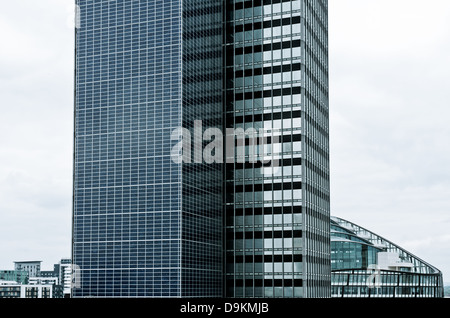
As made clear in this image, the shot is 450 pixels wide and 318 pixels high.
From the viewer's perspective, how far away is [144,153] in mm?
143375

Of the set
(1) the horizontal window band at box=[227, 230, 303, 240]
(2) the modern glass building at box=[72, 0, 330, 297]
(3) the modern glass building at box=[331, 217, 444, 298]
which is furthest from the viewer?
(3) the modern glass building at box=[331, 217, 444, 298]

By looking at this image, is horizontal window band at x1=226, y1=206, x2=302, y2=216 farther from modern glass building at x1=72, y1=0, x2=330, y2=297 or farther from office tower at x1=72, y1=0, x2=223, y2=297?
office tower at x1=72, y1=0, x2=223, y2=297

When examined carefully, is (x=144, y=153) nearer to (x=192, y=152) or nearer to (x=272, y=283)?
(x=192, y=152)

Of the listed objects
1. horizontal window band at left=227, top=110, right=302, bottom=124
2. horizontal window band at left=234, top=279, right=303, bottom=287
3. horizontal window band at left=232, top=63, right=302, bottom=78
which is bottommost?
horizontal window band at left=234, top=279, right=303, bottom=287

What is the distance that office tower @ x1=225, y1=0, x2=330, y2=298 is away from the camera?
481ft

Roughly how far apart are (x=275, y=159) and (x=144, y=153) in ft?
Answer: 92.4

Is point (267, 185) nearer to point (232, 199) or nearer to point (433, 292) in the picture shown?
point (232, 199)

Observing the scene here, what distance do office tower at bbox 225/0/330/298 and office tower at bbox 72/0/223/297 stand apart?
446cm

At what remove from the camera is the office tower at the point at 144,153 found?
13838 centimetres

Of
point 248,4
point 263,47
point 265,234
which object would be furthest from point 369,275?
point 248,4

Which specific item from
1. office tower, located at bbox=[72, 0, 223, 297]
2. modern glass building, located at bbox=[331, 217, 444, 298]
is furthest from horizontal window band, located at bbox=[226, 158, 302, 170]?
modern glass building, located at bbox=[331, 217, 444, 298]

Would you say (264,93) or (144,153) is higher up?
(264,93)

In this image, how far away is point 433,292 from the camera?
631 ft
